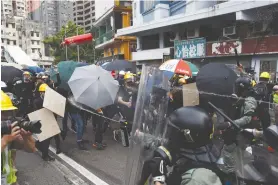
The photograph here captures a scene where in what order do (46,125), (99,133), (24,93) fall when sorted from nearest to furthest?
(46,125) < (99,133) < (24,93)

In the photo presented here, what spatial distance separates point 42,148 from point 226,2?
11.7 meters

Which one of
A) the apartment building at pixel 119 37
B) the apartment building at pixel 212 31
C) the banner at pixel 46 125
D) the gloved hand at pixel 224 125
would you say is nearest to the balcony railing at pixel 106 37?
the apartment building at pixel 119 37

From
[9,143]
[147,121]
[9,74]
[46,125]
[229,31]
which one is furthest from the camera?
[229,31]

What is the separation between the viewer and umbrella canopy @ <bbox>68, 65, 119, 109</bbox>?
5.55 m

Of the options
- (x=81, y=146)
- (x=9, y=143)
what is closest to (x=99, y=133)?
(x=81, y=146)

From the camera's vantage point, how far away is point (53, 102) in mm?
4992

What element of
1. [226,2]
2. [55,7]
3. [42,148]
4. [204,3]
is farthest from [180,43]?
[55,7]

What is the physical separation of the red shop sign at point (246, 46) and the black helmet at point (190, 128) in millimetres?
11894

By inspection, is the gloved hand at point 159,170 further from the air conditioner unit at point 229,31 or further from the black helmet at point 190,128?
the air conditioner unit at point 229,31

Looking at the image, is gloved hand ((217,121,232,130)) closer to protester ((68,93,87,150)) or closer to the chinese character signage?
protester ((68,93,87,150))

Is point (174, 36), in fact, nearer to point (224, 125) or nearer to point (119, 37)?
point (119, 37)

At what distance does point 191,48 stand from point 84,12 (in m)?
80.4

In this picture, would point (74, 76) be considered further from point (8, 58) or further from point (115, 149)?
point (8, 58)

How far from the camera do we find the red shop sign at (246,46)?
1233 cm
